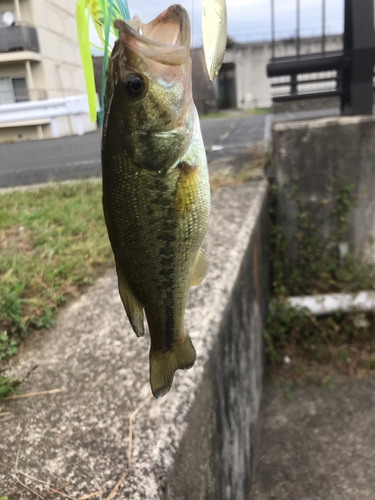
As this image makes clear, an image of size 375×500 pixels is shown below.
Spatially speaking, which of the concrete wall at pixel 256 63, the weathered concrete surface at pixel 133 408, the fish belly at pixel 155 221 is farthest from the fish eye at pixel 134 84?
the concrete wall at pixel 256 63

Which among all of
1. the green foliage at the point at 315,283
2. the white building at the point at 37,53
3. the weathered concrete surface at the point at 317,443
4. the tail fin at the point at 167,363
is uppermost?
the white building at the point at 37,53

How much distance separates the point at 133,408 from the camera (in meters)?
Answer: 1.36

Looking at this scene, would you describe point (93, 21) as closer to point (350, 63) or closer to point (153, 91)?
point (153, 91)

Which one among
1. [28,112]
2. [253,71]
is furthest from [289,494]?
[253,71]

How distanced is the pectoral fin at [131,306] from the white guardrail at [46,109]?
809 mm

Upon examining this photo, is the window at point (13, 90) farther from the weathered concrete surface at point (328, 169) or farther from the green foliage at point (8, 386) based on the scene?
the weathered concrete surface at point (328, 169)

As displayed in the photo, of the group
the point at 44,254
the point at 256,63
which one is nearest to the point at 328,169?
the point at 44,254

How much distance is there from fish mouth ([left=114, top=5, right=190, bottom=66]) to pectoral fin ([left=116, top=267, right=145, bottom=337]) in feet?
1.20

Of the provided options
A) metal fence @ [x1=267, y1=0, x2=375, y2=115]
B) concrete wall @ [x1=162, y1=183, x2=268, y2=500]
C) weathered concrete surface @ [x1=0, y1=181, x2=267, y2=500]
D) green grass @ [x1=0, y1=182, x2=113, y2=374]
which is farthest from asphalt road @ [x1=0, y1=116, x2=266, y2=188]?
weathered concrete surface @ [x1=0, y1=181, x2=267, y2=500]

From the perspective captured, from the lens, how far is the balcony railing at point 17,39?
1462 millimetres

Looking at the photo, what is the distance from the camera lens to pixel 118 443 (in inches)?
48.8

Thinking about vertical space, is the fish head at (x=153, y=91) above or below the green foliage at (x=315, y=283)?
above

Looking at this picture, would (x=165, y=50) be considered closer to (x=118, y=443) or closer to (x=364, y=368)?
(x=118, y=443)

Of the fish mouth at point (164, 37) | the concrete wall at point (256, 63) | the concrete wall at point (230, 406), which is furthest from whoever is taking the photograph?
the concrete wall at point (256, 63)
